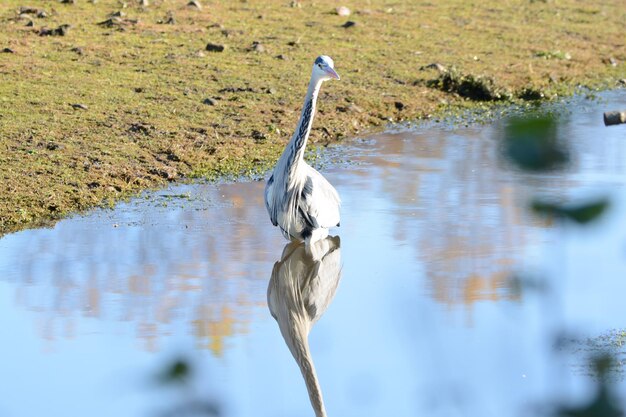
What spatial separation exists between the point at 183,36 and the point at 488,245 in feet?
20.6

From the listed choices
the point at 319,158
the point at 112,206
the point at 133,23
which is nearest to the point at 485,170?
the point at 319,158

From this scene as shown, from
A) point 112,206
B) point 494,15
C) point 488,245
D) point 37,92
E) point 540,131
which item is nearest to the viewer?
point 540,131

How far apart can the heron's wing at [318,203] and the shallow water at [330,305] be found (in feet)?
0.78

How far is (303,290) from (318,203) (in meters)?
0.70

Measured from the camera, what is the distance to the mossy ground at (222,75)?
8.64m

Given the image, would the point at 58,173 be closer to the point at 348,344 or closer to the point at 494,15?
the point at 348,344

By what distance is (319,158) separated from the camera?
9.34m

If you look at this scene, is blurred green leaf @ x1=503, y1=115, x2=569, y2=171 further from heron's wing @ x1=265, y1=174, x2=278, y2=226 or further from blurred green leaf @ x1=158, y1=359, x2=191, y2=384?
heron's wing @ x1=265, y1=174, x2=278, y2=226

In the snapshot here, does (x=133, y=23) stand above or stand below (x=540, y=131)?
below

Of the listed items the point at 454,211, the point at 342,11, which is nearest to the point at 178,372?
the point at 454,211

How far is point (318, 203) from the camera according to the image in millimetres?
7156

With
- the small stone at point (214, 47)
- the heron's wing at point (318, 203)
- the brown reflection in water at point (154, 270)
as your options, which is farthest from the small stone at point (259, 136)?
the small stone at point (214, 47)

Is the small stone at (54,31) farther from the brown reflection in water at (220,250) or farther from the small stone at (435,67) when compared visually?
the brown reflection in water at (220,250)

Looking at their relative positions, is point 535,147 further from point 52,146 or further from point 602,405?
point 52,146
